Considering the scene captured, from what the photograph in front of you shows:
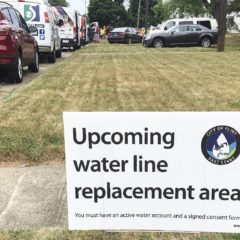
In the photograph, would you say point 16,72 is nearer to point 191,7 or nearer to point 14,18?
point 14,18

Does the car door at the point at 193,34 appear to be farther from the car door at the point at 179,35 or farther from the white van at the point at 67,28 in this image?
the white van at the point at 67,28

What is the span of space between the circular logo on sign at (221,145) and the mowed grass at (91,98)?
247cm

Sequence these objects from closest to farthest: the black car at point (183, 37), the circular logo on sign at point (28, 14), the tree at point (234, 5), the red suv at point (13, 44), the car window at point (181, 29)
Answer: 1. the red suv at point (13, 44)
2. the circular logo on sign at point (28, 14)
3. the black car at point (183, 37)
4. the car window at point (181, 29)
5. the tree at point (234, 5)

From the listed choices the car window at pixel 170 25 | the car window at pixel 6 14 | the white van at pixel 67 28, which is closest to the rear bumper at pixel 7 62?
the car window at pixel 6 14

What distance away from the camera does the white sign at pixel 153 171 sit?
294 cm

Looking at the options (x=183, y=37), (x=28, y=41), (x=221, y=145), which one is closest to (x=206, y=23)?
(x=183, y=37)

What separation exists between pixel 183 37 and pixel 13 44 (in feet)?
68.3

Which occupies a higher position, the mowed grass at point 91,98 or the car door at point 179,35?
the mowed grass at point 91,98

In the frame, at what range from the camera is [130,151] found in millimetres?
2975

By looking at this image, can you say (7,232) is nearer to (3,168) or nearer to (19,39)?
(3,168)

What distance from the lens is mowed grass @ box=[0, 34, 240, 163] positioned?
5.55m

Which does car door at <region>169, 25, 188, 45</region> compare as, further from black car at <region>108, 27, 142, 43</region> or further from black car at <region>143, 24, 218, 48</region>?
black car at <region>108, 27, 142, 43</region>

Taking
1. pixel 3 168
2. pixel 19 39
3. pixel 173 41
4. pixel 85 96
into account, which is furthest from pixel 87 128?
pixel 173 41

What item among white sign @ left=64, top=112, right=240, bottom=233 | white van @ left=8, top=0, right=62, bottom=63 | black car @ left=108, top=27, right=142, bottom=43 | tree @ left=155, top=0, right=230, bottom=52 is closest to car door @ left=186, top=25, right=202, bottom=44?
tree @ left=155, top=0, right=230, bottom=52
